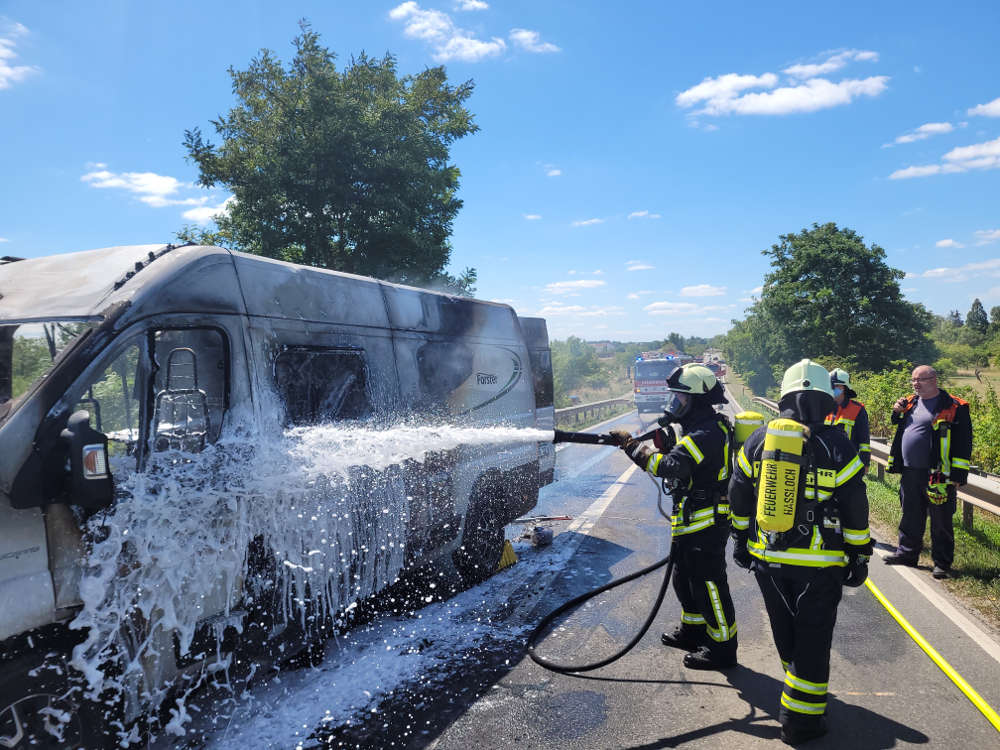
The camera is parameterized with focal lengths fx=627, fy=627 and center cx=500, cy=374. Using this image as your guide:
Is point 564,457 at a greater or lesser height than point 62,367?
lesser

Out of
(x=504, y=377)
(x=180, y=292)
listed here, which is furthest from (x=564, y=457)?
(x=180, y=292)

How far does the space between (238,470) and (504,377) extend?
12.6 ft

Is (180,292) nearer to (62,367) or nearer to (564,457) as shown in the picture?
(62,367)

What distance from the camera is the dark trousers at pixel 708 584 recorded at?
421cm

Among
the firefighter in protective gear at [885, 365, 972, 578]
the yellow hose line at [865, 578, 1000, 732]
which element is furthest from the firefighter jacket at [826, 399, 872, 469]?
the yellow hose line at [865, 578, 1000, 732]

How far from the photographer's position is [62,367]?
278 centimetres

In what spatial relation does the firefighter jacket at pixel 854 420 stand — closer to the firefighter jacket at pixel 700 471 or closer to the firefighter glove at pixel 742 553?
the firefighter jacket at pixel 700 471

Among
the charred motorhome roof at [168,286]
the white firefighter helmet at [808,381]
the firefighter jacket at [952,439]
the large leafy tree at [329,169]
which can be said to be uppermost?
the large leafy tree at [329,169]

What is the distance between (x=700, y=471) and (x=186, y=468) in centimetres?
319

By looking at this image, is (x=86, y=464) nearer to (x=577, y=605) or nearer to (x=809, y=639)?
(x=809, y=639)

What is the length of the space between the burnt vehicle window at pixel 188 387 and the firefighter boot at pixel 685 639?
3428 millimetres

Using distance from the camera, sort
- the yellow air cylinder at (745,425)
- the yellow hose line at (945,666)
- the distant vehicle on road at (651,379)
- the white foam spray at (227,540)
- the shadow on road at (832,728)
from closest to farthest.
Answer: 1. the white foam spray at (227,540)
2. the shadow on road at (832,728)
3. the yellow hose line at (945,666)
4. the yellow air cylinder at (745,425)
5. the distant vehicle on road at (651,379)

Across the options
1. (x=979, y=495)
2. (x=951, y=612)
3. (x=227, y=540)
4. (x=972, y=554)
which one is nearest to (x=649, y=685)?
(x=227, y=540)

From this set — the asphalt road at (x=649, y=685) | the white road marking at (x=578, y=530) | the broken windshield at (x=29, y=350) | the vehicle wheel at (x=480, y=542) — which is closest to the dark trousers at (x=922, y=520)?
the asphalt road at (x=649, y=685)
